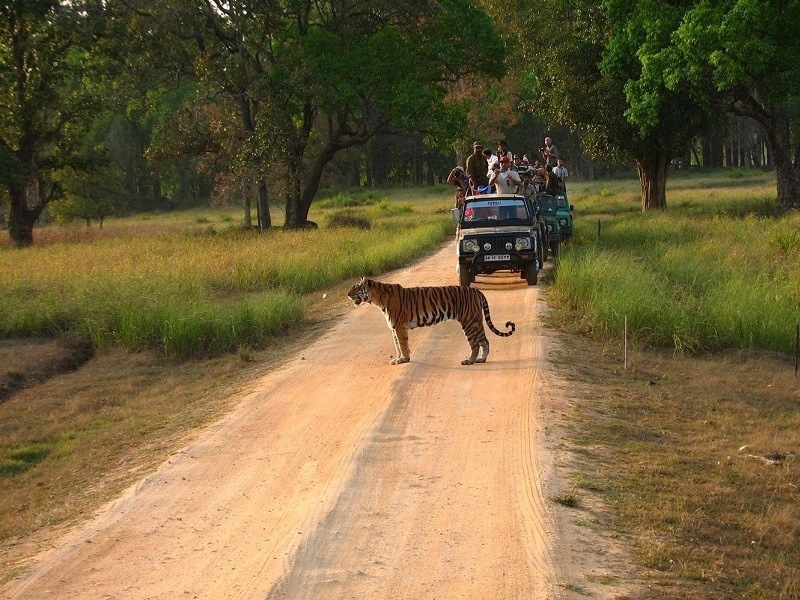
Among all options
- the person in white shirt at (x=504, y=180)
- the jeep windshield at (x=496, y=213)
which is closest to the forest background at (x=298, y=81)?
the person in white shirt at (x=504, y=180)

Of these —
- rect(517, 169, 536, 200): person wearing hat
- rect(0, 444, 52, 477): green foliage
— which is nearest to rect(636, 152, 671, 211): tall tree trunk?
rect(517, 169, 536, 200): person wearing hat

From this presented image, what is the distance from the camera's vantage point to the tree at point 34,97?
1182 inches

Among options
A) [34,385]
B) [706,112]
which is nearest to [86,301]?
[34,385]

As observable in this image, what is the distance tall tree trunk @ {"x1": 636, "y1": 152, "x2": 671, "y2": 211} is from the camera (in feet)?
119

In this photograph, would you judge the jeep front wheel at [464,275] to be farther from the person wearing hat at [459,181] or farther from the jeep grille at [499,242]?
the person wearing hat at [459,181]

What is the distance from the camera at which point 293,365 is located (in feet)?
40.7

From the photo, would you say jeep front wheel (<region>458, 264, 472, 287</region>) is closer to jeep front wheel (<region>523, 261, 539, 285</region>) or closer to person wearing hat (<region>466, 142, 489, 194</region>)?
jeep front wheel (<region>523, 261, 539, 285</region>)

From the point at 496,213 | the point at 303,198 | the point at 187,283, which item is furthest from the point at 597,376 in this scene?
the point at 303,198

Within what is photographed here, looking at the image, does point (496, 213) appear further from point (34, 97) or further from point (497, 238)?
point (34, 97)

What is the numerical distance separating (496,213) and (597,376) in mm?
6318

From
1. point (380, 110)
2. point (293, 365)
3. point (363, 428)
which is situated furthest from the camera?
point (380, 110)

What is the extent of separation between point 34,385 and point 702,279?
10.8 meters

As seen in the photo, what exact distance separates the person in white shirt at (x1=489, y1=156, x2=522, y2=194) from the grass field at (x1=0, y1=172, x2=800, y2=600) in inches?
70.1

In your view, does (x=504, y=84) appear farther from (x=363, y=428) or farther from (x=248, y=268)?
(x=363, y=428)
